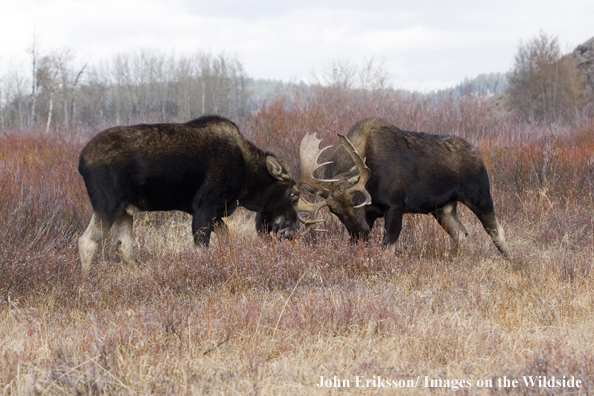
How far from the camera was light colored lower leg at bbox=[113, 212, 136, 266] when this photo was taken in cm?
753

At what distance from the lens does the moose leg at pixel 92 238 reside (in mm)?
6934

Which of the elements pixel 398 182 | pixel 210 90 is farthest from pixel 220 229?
pixel 210 90

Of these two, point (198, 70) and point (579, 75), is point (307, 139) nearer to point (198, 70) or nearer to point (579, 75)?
point (579, 75)

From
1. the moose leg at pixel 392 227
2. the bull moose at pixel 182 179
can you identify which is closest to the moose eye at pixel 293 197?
the bull moose at pixel 182 179

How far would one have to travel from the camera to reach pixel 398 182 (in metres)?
7.52

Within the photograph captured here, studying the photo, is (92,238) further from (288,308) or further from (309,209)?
(288,308)

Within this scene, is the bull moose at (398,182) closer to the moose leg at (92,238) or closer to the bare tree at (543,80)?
the moose leg at (92,238)

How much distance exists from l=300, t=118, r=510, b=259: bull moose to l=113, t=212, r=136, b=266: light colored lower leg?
2.35 meters

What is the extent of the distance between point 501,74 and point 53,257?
201162 millimetres

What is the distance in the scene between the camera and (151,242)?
9.07m

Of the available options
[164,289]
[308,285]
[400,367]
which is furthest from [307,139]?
[400,367]

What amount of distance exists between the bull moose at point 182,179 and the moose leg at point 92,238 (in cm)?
1

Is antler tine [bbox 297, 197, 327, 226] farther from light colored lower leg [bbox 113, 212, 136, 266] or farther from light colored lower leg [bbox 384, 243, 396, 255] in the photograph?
light colored lower leg [bbox 113, 212, 136, 266]

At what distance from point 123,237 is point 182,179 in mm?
1068
